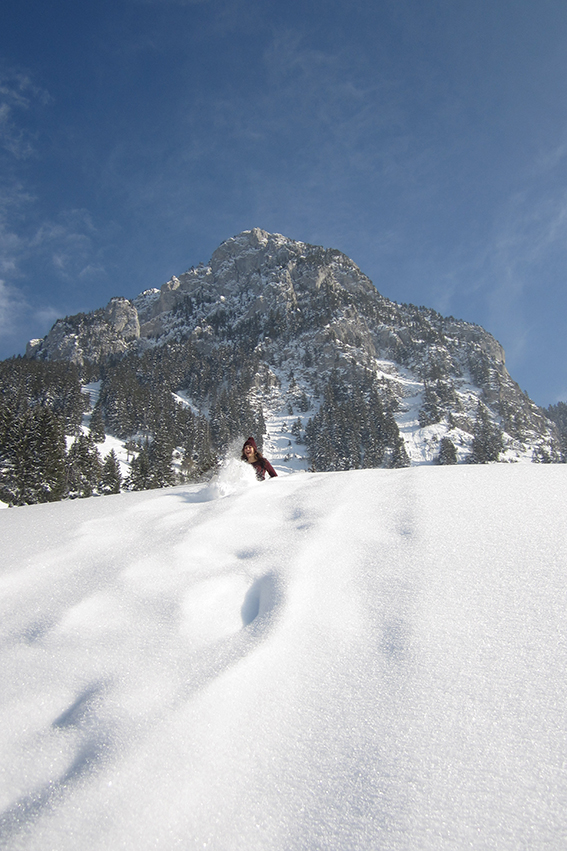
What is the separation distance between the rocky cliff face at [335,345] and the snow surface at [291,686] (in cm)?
9233

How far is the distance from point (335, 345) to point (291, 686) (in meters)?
148

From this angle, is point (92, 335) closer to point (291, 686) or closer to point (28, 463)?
point (28, 463)

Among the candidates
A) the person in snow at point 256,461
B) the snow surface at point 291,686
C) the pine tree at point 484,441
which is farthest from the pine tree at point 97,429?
the pine tree at point 484,441

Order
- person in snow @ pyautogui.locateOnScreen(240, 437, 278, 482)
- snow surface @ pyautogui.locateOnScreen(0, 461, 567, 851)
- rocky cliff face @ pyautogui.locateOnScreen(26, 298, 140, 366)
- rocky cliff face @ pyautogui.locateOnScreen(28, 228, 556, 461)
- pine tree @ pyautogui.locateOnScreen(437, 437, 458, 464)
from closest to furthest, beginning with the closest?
snow surface @ pyautogui.locateOnScreen(0, 461, 567, 851)
person in snow @ pyautogui.locateOnScreen(240, 437, 278, 482)
pine tree @ pyautogui.locateOnScreen(437, 437, 458, 464)
rocky cliff face @ pyautogui.locateOnScreen(28, 228, 556, 461)
rocky cliff face @ pyautogui.locateOnScreen(26, 298, 140, 366)

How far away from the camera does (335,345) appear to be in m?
144

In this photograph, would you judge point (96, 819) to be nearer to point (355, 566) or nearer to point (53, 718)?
point (53, 718)

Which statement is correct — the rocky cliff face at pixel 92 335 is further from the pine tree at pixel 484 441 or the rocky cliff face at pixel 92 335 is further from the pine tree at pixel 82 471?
the pine tree at pixel 484 441

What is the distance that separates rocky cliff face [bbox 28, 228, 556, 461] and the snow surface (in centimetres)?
9233

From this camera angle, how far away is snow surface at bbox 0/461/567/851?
147 cm

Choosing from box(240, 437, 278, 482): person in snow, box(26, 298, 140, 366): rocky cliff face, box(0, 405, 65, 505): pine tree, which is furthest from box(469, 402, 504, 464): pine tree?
box(26, 298, 140, 366): rocky cliff face

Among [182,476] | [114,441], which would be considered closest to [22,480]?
[182,476]

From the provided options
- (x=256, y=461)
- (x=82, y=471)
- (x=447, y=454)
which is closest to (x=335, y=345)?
(x=447, y=454)

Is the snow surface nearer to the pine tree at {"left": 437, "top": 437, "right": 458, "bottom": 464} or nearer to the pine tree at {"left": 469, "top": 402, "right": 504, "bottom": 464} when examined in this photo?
the pine tree at {"left": 437, "top": 437, "right": 458, "bottom": 464}

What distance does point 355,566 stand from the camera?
319cm
